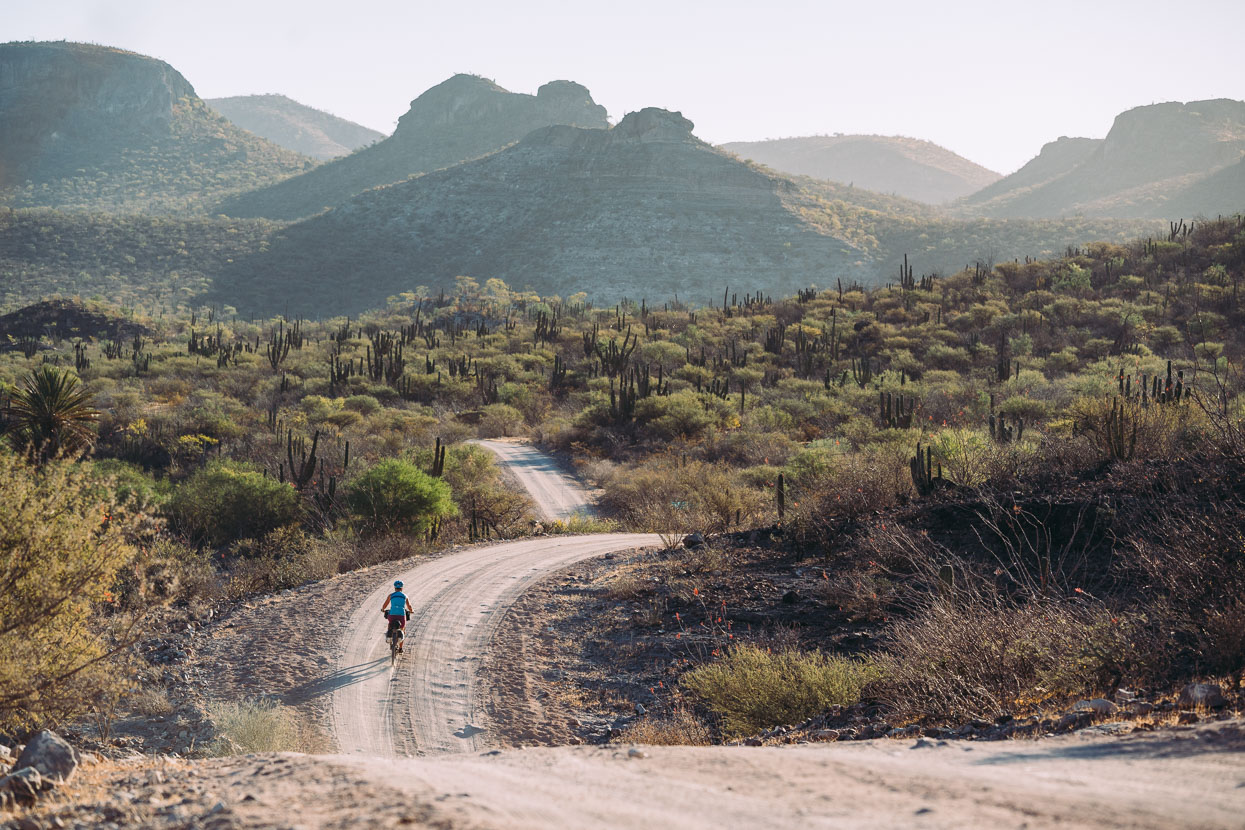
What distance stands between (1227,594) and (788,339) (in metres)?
38.4

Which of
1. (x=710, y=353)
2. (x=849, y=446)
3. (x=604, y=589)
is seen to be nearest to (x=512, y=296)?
(x=710, y=353)

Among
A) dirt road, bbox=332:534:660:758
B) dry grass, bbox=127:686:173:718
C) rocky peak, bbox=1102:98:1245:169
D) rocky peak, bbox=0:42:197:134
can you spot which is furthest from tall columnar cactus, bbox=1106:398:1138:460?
rocky peak, bbox=0:42:197:134

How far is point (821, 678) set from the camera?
299 inches

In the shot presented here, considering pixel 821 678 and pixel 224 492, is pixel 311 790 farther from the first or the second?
pixel 224 492

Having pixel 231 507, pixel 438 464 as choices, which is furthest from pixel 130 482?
pixel 438 464

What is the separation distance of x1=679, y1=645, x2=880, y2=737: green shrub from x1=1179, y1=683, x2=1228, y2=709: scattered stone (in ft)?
9.26

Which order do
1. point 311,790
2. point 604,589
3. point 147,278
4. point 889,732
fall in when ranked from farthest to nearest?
point 147,278 → point 604,589 → point 889,732 → point 311,790

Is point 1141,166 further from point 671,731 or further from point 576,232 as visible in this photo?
point 671,731

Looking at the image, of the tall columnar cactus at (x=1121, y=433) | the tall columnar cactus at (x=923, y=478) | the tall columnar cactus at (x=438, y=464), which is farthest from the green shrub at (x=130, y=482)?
the tall columnar cactus at (x=1121, y=433)

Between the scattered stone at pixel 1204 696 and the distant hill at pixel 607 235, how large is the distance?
262 ft

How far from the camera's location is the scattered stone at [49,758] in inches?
189

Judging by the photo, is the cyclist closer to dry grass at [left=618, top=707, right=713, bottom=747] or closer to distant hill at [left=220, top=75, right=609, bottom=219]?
dry grass at [left=618, top=707, right=713, bottom=747]

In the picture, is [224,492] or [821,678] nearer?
[821,678]

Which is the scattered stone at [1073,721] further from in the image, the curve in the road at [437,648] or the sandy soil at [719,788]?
the curve in the road at [437,648]
